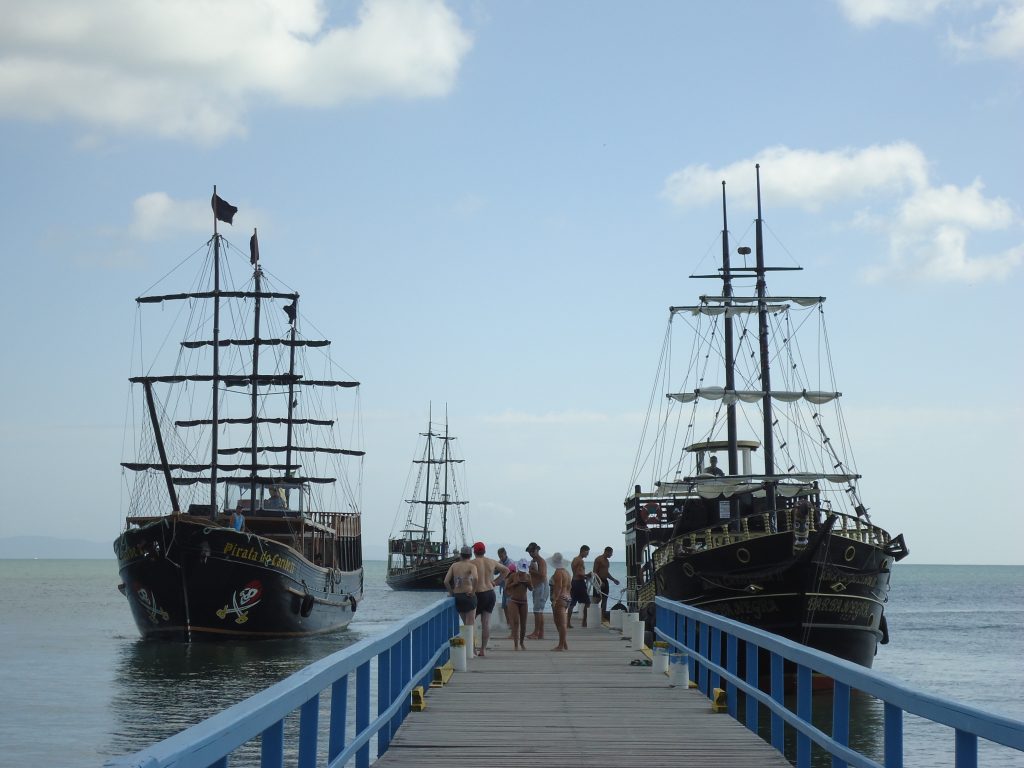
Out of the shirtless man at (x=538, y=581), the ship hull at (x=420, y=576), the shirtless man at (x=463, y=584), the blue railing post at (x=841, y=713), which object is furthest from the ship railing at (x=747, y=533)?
the ship hull at (x=420, y=576)

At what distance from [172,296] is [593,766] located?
1740 inches

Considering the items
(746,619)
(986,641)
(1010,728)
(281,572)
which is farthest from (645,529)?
(986,641)

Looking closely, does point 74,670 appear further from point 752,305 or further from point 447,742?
point 447,742

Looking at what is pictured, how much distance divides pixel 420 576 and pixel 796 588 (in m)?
→ 89.7

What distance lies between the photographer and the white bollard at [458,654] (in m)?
16.5

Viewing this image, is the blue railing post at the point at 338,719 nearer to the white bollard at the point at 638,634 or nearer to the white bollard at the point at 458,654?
the white bollard at the point at 458,654

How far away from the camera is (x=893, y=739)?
21.7 feet

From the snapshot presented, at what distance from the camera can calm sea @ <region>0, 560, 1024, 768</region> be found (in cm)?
2509

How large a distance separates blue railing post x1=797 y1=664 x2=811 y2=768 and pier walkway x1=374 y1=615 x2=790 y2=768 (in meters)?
0.48

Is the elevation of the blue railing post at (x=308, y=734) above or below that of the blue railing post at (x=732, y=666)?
above

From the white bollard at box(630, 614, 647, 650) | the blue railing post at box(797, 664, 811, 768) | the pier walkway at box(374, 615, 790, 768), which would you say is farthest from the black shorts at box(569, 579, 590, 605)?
the blue railing post at box(797, 664, 811, 768)

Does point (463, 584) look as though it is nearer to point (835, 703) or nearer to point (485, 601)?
point (485, 601)

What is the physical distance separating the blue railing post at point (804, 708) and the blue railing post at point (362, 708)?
120 inches

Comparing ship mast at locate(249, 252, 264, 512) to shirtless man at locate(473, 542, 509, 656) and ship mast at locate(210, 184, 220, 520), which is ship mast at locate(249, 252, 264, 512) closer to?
ship mast at locate(210, 184, 220, 520)
